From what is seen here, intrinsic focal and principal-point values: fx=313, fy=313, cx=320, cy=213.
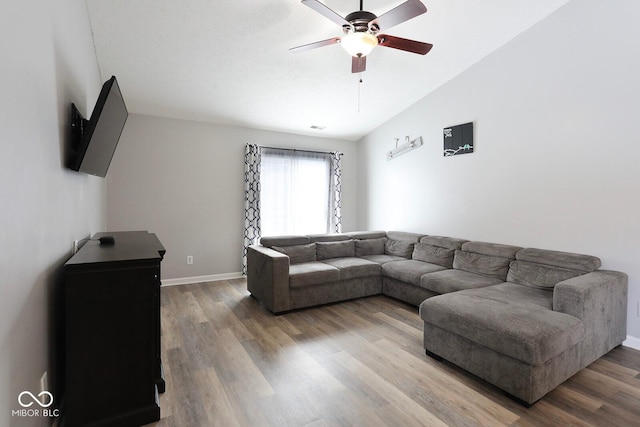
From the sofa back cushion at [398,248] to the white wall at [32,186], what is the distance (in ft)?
12.8

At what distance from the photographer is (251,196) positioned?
512cm

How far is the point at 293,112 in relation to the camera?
4.84 m

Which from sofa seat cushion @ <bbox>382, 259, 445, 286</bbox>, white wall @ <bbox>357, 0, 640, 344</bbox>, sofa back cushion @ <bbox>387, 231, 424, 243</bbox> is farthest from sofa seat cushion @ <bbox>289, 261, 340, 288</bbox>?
white wall @ <bbox>357, 0, 640, 344</bbox>

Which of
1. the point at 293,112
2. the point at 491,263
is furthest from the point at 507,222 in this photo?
the point at 293,112

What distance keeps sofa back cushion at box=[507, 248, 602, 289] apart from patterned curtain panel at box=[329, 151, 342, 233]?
3.24m

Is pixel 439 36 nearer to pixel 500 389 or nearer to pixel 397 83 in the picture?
pixel 397 83

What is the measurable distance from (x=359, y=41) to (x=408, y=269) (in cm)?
264

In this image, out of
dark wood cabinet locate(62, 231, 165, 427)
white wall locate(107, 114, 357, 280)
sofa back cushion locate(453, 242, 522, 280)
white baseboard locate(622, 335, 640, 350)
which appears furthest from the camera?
white wall locate(107, 114, 357, 280)

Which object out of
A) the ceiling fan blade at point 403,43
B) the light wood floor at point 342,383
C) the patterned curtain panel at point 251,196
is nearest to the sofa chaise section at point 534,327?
the light wood floor at point 342,383

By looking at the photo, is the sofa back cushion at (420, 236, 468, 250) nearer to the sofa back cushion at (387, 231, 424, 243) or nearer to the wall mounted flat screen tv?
the sofa back cushion at (387, 231, 424, 243)

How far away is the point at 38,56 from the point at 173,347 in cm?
233

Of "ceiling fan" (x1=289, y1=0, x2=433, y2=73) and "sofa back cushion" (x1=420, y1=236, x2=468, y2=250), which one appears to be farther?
"sofa back cushion" (x1=420, y1=236, x2=468, y2=250)

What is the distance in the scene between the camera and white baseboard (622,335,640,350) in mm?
2756

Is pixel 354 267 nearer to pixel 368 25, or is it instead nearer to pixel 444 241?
pixel 444 241
